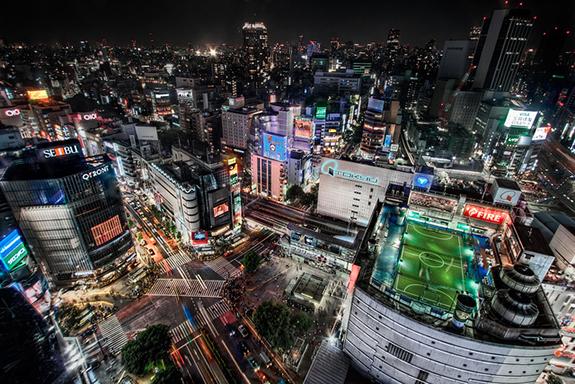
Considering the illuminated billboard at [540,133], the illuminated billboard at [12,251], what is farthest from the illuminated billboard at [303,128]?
the illuminated billboard at [540,133]

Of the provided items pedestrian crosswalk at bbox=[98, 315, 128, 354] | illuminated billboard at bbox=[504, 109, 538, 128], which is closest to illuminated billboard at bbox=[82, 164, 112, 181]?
pedestrian crosswalk at bbox=[98, 315, 128, 354]

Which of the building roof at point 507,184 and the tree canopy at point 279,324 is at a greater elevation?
the building roof at point 507,184

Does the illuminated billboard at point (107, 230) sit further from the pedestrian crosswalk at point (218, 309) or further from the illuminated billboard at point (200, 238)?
the pedestrian crosswalk at point (218, 309)

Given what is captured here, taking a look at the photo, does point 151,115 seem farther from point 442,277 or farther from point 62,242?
point 442,277

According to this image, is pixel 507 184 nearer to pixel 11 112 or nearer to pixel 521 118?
pixel 521 118

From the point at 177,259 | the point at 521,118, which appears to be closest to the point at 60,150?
the point at 177,259

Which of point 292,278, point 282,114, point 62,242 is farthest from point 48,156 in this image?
point 282,114

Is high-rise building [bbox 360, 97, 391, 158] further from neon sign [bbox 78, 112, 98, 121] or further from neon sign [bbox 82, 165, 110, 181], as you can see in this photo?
neon sign [bbox 78, 112, 98, 121]

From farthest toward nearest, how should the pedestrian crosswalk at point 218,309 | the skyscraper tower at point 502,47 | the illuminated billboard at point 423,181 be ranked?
the skyscraper tower at point 502,47 < the illuminated billboard at point 423,181 < the pedestrian crosswalk at point 218,309
